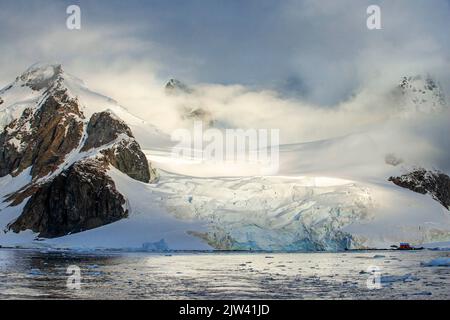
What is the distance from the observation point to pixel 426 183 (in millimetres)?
193000

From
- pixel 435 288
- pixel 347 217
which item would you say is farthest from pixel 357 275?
pixel 347 217

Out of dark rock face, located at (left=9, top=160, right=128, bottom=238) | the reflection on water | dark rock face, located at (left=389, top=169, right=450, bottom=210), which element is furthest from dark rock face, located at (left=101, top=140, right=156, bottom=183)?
the reflection on water

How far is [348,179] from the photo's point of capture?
17150cm

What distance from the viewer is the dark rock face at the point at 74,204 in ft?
568

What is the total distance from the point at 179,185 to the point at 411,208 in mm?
52717

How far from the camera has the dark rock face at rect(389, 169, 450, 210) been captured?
618 feet

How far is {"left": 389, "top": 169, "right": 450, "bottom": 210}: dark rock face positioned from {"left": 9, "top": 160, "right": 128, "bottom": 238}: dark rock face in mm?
69952

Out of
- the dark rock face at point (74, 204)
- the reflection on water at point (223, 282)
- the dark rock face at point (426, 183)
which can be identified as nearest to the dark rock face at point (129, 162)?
the dark rock face at point (74, 204)

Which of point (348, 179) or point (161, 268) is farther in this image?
point (348, 179)

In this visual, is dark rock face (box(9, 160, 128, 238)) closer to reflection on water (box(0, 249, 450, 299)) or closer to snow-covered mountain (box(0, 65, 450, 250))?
snow-covered mountain (box(0, 65, 450, 250))

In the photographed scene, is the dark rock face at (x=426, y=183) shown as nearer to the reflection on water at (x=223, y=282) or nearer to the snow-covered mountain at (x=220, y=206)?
the snow-covered mountain at (x=220, y=206)

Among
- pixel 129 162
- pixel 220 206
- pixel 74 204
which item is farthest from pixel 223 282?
pixel 129 162
